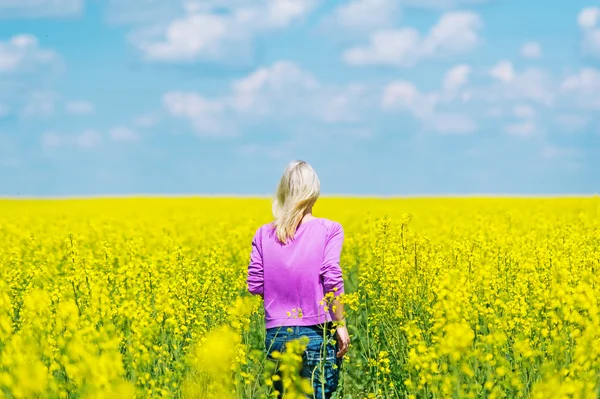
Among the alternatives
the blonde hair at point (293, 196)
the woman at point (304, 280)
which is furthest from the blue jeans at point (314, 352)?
the blonde hair at point (293, 196)

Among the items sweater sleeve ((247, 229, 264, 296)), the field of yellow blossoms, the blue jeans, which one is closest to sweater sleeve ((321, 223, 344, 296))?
the field of yellow blossoms

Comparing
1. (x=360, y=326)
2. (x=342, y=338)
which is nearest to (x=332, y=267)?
(x=342, y=338)

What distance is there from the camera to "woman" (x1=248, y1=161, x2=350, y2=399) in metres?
4.45

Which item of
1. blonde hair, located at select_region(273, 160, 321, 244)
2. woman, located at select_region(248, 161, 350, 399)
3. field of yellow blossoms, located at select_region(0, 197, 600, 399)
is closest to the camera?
field of yellow blossoms, located at select_region(0, 197, 600, 399)

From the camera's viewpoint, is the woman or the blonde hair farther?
the woman

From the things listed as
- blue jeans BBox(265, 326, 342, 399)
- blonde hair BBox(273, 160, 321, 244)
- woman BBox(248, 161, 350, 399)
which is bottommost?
blue jeans BBox(265, 326, 342, 399)

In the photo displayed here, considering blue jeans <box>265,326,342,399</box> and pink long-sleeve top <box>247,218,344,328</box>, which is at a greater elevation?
pink long-sleeve top <box>247,218,344,328</box>

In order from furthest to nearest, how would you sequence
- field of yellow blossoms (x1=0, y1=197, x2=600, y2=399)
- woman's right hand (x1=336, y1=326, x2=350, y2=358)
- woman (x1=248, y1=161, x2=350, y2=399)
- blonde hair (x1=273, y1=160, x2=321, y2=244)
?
woman's right hand (x1=336, y1=326, x2=350, y2=358) → woman (x1=248, y1=161, x2=350, y2=399) → blonde hair (x1=273, y1=160, x2=321, y2=244) → field of yellow blossoms (x1=0, y1=197, x2=600, y2=399)

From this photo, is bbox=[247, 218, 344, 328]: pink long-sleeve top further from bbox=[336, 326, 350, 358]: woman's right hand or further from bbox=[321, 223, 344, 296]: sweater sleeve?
bbox=[336, 326, 350, 358]: woman's right hand

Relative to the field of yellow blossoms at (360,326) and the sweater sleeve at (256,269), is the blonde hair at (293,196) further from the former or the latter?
the field of yellow blossoms at (360,326)

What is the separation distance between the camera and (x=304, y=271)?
176 inches

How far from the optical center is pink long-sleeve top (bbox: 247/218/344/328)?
4.47 metres

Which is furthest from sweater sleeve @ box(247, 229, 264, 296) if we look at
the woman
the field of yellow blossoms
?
the field of yellow blossoms

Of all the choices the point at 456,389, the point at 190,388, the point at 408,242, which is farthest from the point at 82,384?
the point at 408,242
